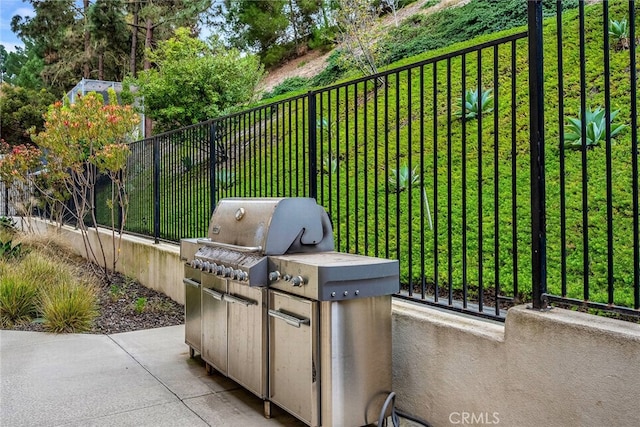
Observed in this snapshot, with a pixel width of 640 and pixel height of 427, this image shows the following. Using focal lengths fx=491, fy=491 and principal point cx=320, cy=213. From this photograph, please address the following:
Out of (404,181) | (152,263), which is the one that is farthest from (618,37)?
(152,263)

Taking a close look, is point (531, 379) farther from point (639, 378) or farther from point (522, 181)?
point (522, 181)

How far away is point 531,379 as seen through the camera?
2.49 metres

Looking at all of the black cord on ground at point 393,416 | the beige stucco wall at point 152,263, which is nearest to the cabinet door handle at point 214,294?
the black cord on ground at point 393,416

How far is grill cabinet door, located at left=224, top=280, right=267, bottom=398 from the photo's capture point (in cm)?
326

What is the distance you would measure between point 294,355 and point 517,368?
1.27m

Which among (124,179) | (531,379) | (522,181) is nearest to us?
(531,379)

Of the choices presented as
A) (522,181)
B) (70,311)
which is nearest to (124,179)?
(70,311)

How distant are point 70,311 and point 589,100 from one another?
7.43 meters

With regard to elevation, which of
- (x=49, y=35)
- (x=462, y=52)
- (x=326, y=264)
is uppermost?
(x=49, y=35)

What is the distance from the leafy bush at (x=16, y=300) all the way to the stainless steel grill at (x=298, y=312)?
10.1ft

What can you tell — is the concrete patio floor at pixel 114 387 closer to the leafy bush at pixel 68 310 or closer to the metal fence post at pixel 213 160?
the leafy bush at pixel 68 310

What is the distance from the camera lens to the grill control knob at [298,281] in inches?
115

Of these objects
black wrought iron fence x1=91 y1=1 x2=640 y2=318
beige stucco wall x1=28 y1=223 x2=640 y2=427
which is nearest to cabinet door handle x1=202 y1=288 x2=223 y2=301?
black wrought iron fence x1=91 y1=1 x2=640 y2=318

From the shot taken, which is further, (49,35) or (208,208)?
(49,35)
